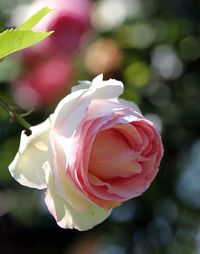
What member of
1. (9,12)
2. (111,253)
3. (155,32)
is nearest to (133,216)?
(111,253)

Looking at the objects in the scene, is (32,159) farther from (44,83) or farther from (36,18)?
(44,83)

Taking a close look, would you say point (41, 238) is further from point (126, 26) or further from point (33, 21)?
point (33, 21)

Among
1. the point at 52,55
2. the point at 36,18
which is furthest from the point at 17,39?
the point at 52,55

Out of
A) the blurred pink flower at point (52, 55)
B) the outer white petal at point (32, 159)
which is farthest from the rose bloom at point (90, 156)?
the blurred pink flower at point (52, 55)

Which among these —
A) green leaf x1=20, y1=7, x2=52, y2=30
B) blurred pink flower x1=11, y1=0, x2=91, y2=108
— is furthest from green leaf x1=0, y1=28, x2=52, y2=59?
blurred pink flower x1=11, y1=0, x2=91, y2=108

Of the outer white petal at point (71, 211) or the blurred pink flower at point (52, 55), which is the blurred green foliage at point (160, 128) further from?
the outer white petal at point (71, 211)

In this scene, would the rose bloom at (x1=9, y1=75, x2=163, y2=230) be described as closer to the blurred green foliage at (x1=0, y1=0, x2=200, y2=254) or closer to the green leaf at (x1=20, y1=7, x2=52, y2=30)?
the green leaf at (x1=20, y1=7, x2=52, y2=30)
